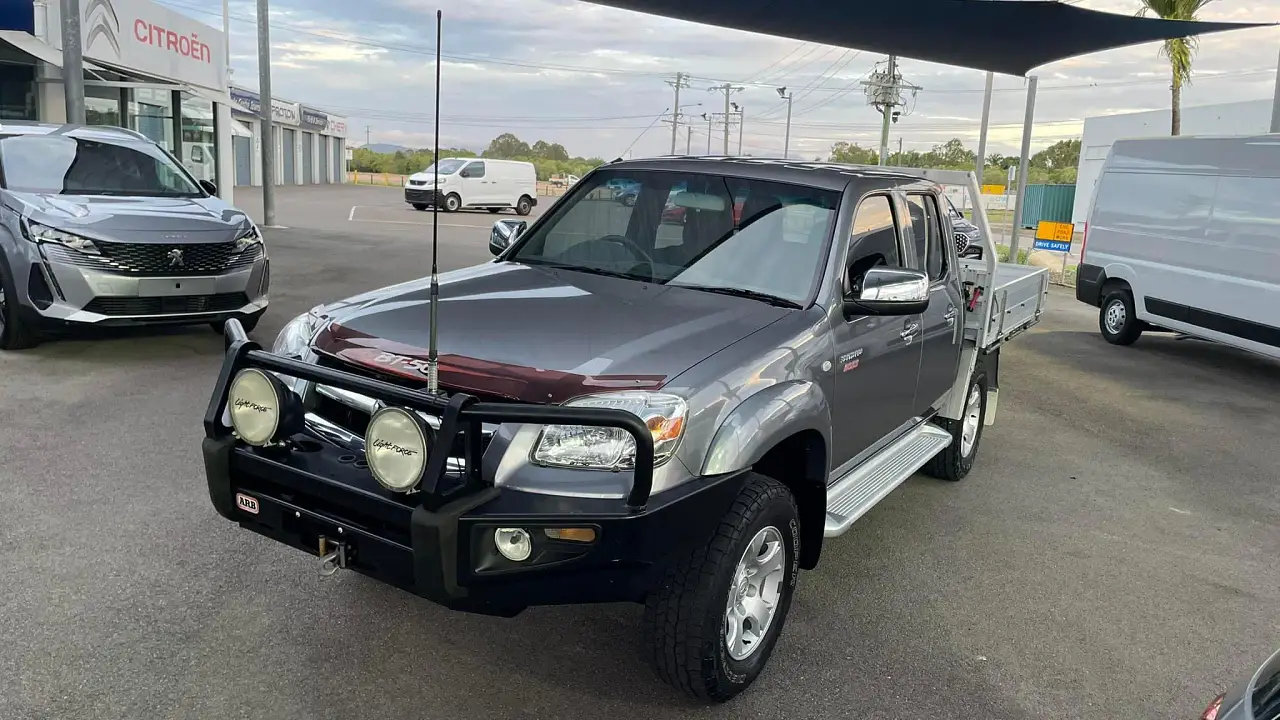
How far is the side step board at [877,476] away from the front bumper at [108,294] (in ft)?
18.4

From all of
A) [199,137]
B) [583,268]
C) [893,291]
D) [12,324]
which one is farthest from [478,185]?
[893,291]

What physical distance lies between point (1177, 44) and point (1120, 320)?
963 cm

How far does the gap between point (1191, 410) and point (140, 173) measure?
9.97m

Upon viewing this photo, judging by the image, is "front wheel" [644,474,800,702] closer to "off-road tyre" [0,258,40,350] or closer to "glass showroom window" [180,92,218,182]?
"off-road tyre" [0,258,40,350]

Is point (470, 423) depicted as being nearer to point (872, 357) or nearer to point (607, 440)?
A: point (607, 440)

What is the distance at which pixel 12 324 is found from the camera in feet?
24.1

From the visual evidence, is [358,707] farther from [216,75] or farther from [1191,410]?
[216,75]

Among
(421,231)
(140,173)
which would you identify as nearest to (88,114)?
(421,231)

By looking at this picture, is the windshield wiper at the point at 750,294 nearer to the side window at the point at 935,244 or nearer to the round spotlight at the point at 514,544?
the round spotlight at the point at 514,544

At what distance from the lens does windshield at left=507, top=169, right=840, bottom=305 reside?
3.90 metres

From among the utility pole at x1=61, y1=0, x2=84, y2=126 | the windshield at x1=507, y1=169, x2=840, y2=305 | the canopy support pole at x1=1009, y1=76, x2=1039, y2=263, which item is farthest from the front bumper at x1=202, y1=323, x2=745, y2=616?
the canopy support pole at x1=1009, y1=76, x2=1039, y2=263

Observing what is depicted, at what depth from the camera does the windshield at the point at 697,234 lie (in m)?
3.90

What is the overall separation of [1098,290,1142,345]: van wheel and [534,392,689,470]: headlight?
408 inches

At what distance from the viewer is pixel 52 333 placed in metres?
8.14
